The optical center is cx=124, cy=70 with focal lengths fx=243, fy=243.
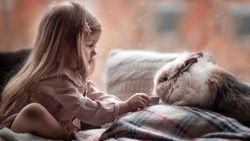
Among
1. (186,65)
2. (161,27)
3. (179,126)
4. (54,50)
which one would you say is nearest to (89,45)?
(54,50)

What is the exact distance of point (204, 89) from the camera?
103 cm

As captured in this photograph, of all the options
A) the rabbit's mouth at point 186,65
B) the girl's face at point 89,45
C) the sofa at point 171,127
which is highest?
the girl's face at point 89,45

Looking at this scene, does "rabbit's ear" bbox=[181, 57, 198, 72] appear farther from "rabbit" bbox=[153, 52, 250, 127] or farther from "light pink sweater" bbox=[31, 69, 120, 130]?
"light pink sweater" bbox=[31, 69, 120, 130]

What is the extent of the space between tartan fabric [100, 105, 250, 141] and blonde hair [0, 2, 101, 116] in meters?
0.34

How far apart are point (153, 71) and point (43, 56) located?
64 cm

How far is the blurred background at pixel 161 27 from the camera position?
6.41 ft

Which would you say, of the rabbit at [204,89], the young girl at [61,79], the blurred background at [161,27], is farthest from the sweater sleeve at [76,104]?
the blurred background at [161,27]

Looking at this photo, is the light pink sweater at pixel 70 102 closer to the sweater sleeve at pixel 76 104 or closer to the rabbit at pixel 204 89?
the sweater sleeve at pixel 76 104

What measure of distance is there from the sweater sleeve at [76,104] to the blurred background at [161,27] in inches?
41.1

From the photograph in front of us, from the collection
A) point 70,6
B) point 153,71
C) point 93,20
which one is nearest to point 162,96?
point 153,71

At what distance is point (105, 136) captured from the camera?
99cm

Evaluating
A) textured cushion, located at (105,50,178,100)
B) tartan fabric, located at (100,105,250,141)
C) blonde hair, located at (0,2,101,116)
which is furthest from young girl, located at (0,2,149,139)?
textured cushion, located at (105,50,178,100)

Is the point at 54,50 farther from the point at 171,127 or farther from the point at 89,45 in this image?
the point at 171,127

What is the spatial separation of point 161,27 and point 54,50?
1216 millimetres
